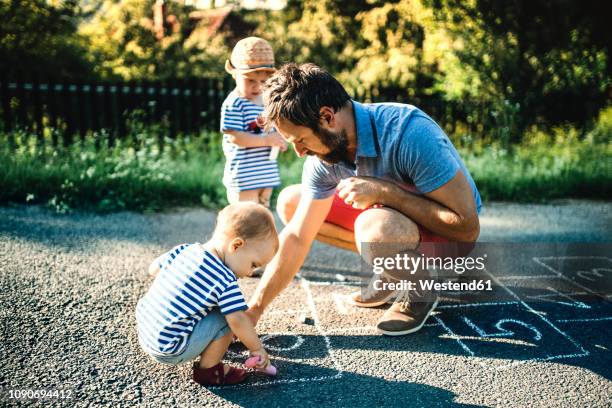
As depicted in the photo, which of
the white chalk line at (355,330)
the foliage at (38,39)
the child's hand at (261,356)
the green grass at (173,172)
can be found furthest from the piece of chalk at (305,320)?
the foliage at (38,39)

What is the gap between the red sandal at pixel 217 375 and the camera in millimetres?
2252

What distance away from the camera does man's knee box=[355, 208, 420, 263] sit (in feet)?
8.70

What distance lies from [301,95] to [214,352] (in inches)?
47.6

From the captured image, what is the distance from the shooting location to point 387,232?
104 inches

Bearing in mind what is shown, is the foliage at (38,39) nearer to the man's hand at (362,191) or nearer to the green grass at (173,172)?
the green grass at (173,172)

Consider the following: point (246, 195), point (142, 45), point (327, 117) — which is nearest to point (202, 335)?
point (327, 117)

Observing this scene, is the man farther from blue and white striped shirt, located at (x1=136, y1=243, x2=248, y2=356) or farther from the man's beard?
blue and white striped shirt, located at (x1=136, y1=243, x2=248, y2=356)

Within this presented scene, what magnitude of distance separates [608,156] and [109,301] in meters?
6.73

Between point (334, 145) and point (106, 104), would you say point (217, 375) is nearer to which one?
point (334, 145)

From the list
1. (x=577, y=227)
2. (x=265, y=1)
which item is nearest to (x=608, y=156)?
(x=577, y=227)

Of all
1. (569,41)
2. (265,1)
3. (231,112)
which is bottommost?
(231,112)

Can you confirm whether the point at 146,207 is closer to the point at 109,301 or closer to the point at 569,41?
the point at 109,301

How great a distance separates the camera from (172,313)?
2141mm

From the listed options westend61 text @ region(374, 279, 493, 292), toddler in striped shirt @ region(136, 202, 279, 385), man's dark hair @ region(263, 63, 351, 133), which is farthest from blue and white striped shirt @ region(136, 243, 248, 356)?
westend61 text @ region(374, 279, 493, 292)
